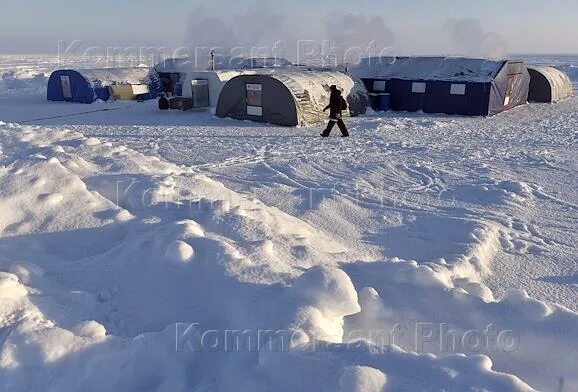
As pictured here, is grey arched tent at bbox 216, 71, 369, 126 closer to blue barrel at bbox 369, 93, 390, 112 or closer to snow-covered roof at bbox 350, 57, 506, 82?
blue barrel at bbox 369, 93, 390, 112

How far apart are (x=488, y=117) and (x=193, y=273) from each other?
15843 millimetres

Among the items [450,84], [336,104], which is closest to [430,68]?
[450,84]

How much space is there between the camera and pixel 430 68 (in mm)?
19203

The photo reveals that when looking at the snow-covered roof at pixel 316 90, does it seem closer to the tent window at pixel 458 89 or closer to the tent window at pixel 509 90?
the tent window at pixel 458 89

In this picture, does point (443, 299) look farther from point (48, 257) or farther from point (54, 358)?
point (48, 257)

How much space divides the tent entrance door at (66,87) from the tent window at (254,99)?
11323 mm

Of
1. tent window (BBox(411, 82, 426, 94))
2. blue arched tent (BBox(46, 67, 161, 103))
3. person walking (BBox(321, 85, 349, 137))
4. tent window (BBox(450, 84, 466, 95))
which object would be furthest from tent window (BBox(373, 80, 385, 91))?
blue arched tent (BBox(46, 67, 161, 103))

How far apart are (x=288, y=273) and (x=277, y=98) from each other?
11.5m

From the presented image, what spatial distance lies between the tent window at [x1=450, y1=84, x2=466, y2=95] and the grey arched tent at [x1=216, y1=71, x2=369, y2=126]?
15.4ft

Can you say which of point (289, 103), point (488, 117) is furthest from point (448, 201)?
point (488, 117)

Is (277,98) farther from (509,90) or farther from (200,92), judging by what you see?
(509,90)

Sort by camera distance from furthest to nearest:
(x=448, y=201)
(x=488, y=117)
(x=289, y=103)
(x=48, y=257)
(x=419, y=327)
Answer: (x=488, y=117)
(x=289, y=103)
(x=448, y=201)
(x=48, y=257)
(x=419, y=327)

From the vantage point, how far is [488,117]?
1738 centimetres

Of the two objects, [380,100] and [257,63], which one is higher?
[257,63]
